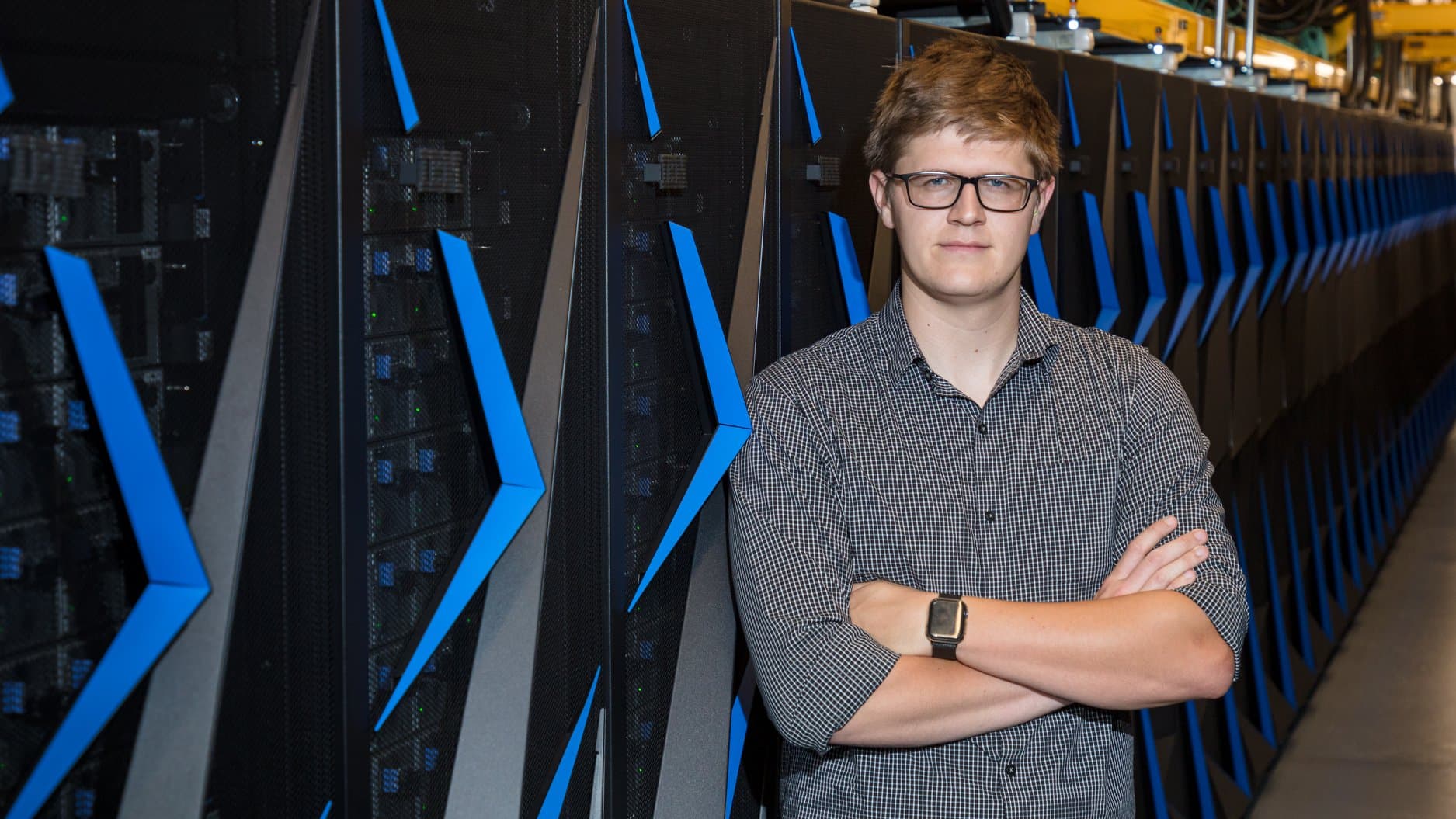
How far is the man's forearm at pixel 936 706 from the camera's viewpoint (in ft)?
4.94

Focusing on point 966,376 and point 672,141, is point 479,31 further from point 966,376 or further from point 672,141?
point 966,376

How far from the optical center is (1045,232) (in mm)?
2627

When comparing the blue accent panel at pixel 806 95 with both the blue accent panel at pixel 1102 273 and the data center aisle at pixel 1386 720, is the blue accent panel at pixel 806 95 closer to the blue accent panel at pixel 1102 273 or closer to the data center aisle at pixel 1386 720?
the blue accent panel at pixel 1102 273

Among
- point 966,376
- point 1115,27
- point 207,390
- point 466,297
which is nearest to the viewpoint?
point 207,390

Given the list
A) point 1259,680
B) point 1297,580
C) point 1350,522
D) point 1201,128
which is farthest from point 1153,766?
point 1350,522

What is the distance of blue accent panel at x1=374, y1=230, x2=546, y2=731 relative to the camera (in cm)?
121

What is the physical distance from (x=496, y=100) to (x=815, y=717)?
26.5 inches

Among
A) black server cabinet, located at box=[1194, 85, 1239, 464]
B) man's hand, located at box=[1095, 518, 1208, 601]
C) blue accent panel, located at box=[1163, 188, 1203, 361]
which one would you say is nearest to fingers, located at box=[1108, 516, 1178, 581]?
man's hand, located at box=[1095, 518, 1208, 601]

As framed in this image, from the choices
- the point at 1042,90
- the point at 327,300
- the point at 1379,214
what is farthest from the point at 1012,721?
the point at 1379,214

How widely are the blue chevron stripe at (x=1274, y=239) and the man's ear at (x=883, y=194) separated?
10.1 feet

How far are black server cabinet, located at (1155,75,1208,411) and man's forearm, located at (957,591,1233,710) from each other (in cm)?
177

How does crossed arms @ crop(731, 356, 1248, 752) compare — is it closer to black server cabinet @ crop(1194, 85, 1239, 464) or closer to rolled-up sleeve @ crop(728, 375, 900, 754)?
rolled-up sleeve @ crop(728, 375, 900, 754)

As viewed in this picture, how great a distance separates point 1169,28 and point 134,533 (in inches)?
167

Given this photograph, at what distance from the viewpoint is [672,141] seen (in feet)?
5.14
